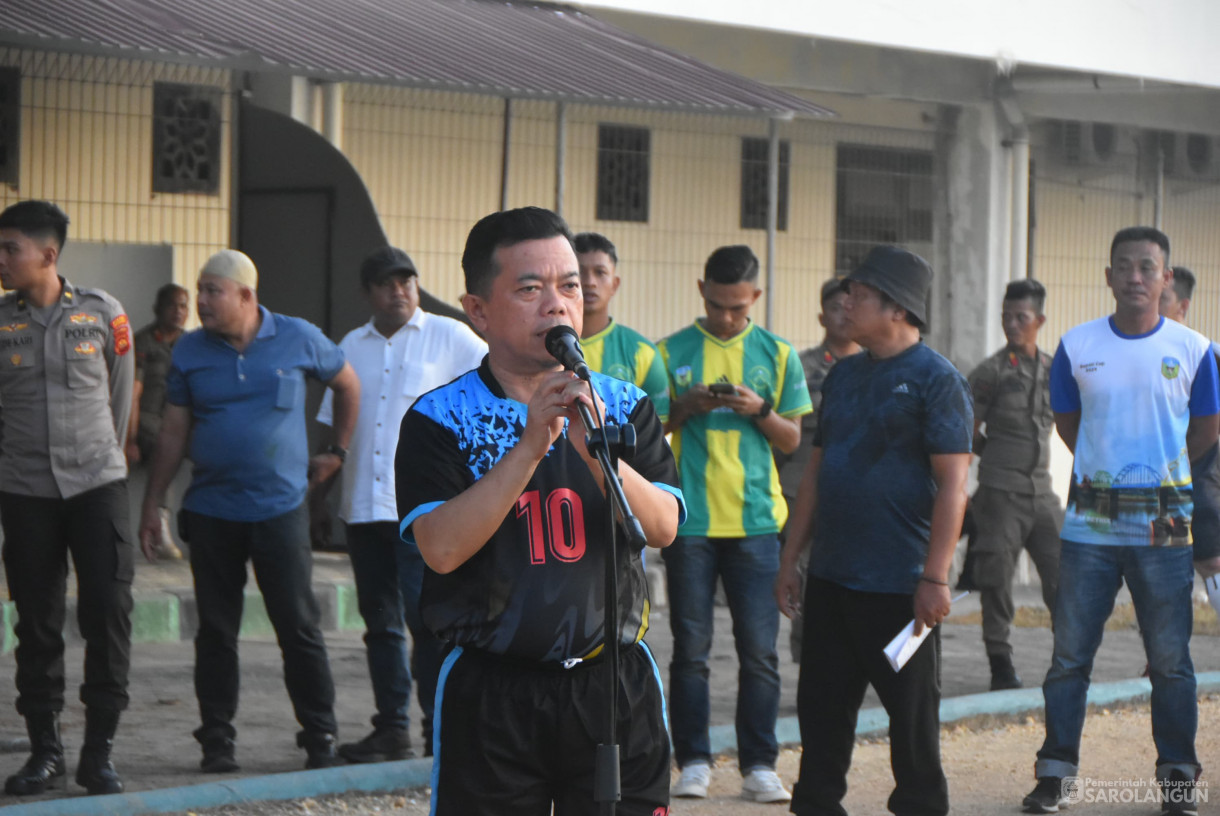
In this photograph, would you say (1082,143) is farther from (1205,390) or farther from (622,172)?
(1205,390)

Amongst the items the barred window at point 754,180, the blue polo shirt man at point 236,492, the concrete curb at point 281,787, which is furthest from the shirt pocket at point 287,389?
the barred window at point 754,180

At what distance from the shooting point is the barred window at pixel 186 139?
10828mm

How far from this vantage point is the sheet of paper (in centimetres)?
525

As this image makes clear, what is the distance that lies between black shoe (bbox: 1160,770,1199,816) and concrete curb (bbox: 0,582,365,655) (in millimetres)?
5084

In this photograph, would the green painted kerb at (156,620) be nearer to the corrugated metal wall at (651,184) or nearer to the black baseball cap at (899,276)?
the corrugated metal wall at (651,184)

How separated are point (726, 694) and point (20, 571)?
3827mm

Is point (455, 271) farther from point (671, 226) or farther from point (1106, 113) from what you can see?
point (1106, 113)

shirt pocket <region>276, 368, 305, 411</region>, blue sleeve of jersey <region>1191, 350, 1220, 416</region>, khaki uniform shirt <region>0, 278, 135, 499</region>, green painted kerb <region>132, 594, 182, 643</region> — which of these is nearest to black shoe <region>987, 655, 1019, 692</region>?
blue sleeve of jersey <region>1191, 350, 1220, 416</region>

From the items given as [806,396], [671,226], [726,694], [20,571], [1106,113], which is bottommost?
[726,694]

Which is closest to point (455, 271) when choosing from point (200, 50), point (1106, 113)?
point (200, 50)

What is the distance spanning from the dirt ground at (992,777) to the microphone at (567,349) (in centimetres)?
342

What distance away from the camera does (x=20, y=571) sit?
20.5ft

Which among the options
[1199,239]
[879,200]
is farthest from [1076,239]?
[879,200]

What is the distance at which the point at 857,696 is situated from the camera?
5523 mm
